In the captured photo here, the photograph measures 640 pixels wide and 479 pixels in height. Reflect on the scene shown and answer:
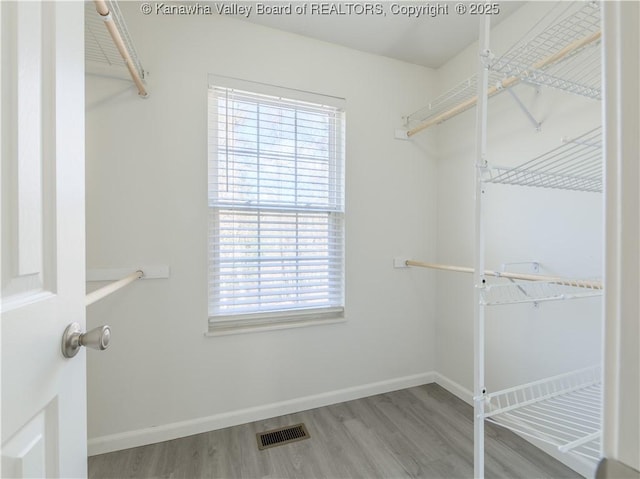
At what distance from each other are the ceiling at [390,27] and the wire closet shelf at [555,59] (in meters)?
0.38

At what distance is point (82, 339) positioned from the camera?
0.57 m

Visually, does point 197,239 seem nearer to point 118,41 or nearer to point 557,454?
point 118,41

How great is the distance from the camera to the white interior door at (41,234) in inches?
17.4

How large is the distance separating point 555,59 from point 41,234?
186cm

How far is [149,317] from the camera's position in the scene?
1607mm

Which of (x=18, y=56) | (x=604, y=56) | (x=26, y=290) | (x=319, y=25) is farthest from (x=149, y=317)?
(x=319, y=25)

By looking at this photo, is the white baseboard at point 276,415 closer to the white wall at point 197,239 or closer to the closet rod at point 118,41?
the white wall at point 197,239

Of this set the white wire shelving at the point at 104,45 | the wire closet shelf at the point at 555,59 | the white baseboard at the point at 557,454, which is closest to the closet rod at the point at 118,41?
the white wire shelving at the point at 104,45

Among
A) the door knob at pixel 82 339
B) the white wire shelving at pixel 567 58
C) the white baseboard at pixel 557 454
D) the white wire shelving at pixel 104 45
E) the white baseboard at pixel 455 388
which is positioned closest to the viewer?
the door knob at pixel 82 339

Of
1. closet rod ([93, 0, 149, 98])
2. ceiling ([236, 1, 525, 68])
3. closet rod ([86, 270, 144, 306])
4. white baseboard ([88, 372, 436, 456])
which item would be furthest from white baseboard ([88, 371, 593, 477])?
ceiling ([236, 1, 525, 68])

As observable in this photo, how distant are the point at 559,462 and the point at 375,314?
122cm

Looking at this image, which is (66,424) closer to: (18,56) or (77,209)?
(77,209)

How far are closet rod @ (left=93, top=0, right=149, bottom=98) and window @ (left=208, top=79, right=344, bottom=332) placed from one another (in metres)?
0.37

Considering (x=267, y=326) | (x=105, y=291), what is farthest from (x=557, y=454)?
(x=105, y=291)
